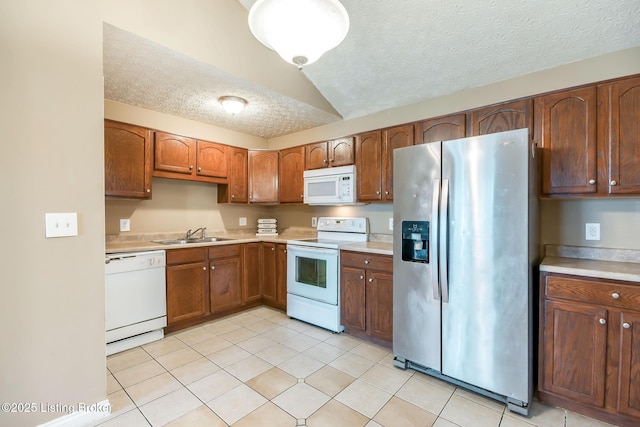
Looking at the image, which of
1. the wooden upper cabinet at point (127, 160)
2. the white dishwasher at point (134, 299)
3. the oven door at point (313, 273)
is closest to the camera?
the white dishwasher at point (134, 299)

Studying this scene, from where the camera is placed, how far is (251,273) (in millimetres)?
3604

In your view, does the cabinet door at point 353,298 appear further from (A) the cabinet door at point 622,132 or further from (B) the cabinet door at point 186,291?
(A) the cabinet door at point 622,132

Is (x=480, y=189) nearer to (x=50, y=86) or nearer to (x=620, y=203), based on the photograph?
(x=620, y=203)

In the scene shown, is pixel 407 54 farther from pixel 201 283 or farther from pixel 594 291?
pixel 201 283

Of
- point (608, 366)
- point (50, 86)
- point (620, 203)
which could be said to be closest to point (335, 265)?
point (608, 366)

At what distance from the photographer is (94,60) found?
1685 mm

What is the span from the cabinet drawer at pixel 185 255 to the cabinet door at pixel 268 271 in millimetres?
784

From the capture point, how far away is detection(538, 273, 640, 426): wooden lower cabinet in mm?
1576

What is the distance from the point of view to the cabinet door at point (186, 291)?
113 inches

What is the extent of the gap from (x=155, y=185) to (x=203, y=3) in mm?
1965

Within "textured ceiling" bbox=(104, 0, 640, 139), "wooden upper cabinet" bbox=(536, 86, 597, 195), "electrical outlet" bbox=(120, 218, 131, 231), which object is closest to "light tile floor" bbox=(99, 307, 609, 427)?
"electrical outlet" bbox=(120, 218, 131, 231)

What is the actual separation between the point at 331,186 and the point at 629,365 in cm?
260

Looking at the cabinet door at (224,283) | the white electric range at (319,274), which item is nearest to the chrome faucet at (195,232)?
the cabinet door at (224,283)

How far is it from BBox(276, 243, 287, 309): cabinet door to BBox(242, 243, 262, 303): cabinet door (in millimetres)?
305
